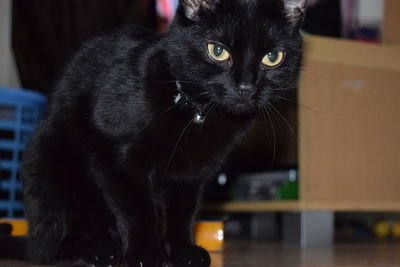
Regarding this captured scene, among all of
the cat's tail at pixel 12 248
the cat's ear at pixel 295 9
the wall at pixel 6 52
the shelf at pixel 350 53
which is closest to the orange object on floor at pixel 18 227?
the cat's tail at pixel 12 248

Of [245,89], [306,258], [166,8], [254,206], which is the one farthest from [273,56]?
[166,8]

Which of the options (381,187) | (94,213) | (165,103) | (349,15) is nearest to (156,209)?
(94,213)

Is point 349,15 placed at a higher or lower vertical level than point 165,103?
lower

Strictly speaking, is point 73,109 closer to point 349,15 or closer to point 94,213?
point 94,213

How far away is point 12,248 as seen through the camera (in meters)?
1.41

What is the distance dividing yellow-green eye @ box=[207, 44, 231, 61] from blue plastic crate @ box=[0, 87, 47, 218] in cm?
107

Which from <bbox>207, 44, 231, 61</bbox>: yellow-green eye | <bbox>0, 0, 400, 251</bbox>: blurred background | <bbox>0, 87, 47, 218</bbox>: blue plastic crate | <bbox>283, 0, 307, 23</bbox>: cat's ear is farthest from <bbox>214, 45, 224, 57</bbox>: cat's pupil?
<bbox>0, 87, 47, 218</bbox>: blue plastic crate

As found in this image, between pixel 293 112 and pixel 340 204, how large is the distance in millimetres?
503

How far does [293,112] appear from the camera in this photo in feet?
8.05

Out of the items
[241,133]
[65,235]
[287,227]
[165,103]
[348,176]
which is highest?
[165,103]

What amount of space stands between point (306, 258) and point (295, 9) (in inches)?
26.8

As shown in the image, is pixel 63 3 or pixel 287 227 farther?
pixel 63 3

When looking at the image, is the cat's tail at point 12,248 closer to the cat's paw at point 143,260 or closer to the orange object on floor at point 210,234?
the cat's paw at point 143,260

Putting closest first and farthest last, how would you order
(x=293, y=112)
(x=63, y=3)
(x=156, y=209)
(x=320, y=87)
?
(x=156, y=209)
(x=320, y=87)
(x=293, y=112)
(x=63, y=3)
